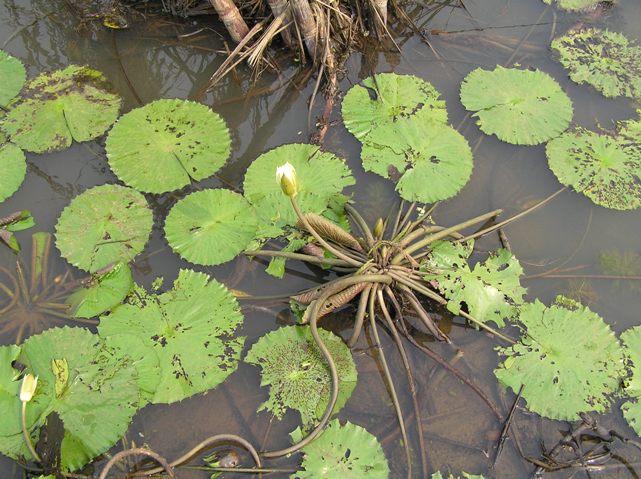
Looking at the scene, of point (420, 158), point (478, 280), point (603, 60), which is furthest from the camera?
point (603, 60)

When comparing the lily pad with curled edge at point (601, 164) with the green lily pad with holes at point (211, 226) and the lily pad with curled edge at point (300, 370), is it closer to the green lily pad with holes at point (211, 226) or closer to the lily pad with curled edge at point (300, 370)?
the lily pad with curled edge at point (300, 370)

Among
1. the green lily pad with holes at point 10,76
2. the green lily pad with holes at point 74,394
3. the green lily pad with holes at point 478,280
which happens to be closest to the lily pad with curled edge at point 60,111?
the green lily pad with holes at point 10,76

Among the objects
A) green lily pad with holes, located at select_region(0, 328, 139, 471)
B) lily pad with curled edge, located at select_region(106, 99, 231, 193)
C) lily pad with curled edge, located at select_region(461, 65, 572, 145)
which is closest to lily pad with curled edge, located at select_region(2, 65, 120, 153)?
lily pad with curled edge, located at select_region(106, 99, 231, 193)

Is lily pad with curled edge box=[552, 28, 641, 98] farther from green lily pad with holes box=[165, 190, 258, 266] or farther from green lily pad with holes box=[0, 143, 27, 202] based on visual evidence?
green lily pad with holes box=[0, 143, 27, 202]

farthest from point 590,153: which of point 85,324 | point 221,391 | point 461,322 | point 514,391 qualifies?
point 85,324

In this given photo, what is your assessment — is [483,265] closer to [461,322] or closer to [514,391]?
[461,322]

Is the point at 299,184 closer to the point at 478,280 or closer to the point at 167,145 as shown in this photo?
the point at 167,145

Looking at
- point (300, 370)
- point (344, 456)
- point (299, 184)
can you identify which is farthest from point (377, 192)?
point (344, 456)
